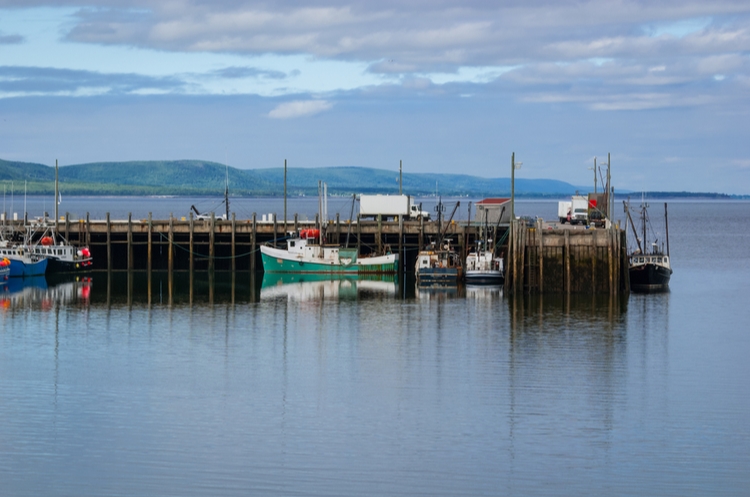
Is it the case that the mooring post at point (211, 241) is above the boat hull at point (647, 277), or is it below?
above

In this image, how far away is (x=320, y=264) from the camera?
269 feet

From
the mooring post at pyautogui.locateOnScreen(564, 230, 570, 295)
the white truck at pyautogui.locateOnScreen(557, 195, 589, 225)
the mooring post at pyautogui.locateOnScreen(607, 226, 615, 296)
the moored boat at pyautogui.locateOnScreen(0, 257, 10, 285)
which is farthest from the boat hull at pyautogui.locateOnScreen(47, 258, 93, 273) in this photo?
the mooring post at pyautogui.locateOnScreen(607, 226, 615, 296)

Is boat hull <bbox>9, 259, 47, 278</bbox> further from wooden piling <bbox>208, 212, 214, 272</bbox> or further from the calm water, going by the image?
the calm water

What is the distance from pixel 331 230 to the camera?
84.8 m

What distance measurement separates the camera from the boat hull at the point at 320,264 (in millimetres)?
81375

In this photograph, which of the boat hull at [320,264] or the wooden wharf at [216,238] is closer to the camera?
Result: the boat hull at [320,264]

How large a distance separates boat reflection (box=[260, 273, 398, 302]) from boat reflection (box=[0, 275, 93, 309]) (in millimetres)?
11232

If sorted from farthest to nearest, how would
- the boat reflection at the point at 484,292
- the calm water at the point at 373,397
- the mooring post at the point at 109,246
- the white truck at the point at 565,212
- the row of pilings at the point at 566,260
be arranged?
the white truck at the point at 565,212 → the mooring post at the point at 109,246 → the boat reflection at the point at 484,292 → the row of pilings at the point at 566,260 → the calm water at the point at 373,397

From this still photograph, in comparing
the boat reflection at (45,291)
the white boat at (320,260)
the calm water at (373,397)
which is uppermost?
the white boat at (320,260)

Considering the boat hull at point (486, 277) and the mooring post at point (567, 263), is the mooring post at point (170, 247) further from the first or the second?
the mooring post at point (567, 263)

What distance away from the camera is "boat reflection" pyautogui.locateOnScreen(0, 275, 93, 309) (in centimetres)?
6596

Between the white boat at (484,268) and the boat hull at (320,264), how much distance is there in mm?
6356

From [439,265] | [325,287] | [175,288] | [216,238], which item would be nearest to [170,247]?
[216,238]

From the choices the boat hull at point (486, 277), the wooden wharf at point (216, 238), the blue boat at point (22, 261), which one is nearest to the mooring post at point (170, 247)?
the wooden wharf at point (216, 238)
